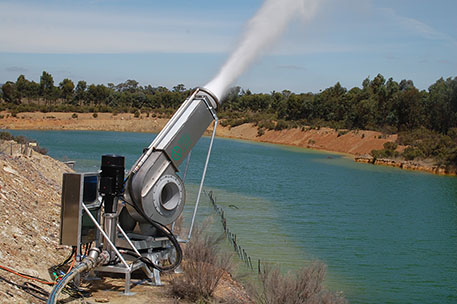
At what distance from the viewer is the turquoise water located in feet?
46.5

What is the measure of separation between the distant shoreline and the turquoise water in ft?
66.7

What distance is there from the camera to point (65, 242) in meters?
7.85

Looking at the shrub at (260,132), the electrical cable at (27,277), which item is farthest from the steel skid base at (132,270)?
the shrub at (260,132)

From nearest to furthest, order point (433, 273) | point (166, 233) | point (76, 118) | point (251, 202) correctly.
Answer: point (166, 233) → point (433, 273) → point (251, 202) → point (76, 118)

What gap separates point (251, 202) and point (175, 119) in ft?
54.8

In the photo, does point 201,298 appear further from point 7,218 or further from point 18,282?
point 7,218

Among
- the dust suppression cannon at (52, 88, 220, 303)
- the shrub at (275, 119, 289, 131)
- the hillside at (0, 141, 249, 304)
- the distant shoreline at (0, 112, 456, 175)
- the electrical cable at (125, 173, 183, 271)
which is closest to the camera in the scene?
the hillside at (0, 141, 249, 304)

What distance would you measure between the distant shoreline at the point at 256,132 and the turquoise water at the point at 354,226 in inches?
800

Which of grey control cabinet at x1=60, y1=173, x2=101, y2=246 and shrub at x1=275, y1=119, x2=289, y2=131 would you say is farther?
shrub at x1=275, y1=119, x2=289, y2=131

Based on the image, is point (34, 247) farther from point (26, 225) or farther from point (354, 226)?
point (354, 226)

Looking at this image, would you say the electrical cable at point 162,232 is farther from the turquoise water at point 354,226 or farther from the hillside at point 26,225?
the hillside at point 26,225

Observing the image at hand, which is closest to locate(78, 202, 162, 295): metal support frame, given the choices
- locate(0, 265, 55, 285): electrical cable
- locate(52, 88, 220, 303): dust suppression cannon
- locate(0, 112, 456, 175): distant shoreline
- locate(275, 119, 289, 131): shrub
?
locate(52, 88, 220, 303): dust suppression cannon

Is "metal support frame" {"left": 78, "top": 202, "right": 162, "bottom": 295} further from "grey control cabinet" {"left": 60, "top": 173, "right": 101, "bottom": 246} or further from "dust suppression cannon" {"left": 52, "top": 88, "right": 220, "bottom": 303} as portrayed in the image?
"grey control cabinet" {"left": 60, "top": 173, "right": 101, "bottom": 246}

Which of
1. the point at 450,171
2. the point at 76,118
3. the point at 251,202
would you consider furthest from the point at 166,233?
the point at 76,118
